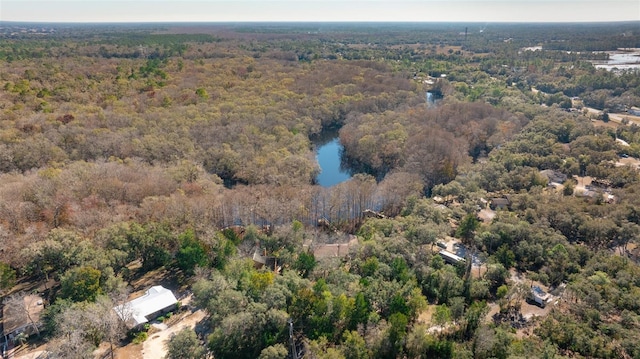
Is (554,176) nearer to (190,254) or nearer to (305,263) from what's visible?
(305,263)

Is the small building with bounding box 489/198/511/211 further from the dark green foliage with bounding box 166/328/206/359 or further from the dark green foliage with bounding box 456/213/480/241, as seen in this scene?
the dark green foliage with bounding box 166/328/206/359

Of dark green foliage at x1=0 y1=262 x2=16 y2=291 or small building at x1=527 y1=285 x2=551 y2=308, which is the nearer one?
dark green foliage at x1=0 y1=262 x2=16 y2=291

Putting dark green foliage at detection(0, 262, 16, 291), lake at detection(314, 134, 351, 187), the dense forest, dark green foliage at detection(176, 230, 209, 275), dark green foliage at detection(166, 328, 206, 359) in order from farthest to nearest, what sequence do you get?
lake at detection(314, 134, 351, 187)
dark green foliage at detection(176, 230, 209, 275)
dark green foliage at detection(0, 262, 16, 291)
the dense forest
dark green foliage at detection(166, 328, 206, 359)

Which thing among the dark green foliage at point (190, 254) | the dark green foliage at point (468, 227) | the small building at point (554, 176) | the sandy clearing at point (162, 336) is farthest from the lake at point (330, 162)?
the sandy clearing at point (162, 336)

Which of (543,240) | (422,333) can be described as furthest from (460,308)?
(543,240)

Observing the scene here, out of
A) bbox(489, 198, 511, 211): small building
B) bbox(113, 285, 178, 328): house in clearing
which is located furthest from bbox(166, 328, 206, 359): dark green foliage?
bbox(489, 198, 511, 211): small building
